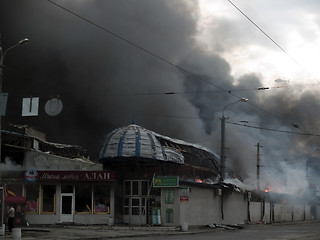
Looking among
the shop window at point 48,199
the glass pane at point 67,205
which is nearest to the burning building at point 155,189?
the glass pane at point 67,205

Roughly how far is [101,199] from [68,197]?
253cm

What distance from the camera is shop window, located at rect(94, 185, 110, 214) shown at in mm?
36625

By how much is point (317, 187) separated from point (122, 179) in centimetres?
3887

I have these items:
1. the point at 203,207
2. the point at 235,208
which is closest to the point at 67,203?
the point at 203,207

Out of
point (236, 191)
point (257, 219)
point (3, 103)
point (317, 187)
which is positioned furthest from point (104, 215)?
point (317, 187)

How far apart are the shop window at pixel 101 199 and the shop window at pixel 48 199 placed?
3.21 m

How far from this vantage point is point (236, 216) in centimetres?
4484

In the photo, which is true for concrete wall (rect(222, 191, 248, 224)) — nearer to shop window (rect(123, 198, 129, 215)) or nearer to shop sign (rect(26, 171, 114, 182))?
shop window (rect(123, 198, 129, 215))

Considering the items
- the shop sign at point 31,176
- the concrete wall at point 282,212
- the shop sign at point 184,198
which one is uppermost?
the shop sign at point 31,176

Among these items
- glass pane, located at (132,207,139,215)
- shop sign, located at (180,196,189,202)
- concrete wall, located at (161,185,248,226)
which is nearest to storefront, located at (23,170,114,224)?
glass pane, located at (132,207,139,215)

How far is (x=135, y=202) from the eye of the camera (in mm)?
37219

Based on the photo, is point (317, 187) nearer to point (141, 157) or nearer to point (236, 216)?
point (236, 216)

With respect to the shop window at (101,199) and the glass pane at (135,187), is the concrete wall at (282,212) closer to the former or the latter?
the glass pane at (135,187)

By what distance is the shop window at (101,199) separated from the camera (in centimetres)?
3662
